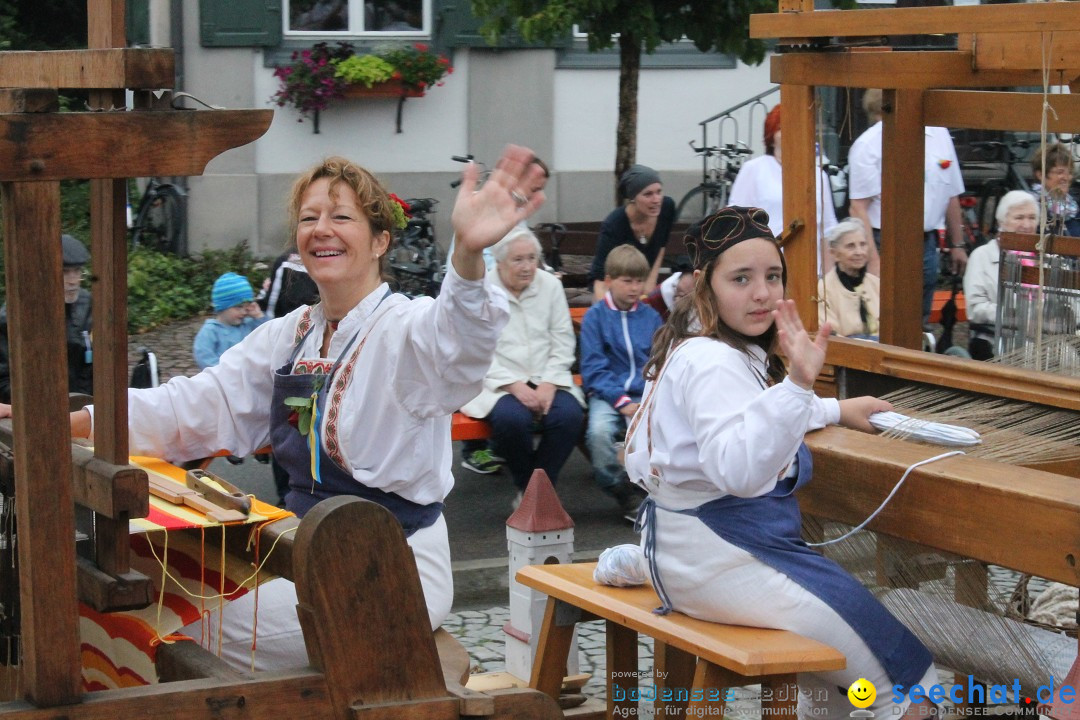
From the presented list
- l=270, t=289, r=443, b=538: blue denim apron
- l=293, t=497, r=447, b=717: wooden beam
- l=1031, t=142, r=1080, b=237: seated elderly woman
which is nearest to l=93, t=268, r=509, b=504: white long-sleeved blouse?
l=270, t=289, r=443, b=538: blue denim apron

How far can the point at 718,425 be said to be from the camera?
2781mm

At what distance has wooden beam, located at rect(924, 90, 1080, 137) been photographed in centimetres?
377

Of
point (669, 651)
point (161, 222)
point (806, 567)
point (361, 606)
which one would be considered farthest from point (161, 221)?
point (361, 606)

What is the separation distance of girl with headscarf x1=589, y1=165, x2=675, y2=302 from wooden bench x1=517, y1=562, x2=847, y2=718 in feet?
11.8

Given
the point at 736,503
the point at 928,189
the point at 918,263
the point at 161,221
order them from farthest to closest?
the point at 161,221 < the point at 928,189 < the point at 918,263 < the point at 736,503

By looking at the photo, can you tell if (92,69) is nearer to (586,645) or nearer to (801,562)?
(801,562)

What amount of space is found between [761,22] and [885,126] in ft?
1.55

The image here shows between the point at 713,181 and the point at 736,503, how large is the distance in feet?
28.8

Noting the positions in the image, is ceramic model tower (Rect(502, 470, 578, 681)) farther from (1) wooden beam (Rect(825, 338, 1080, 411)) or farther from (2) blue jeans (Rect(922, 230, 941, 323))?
(2) blue jeans (Rect(922, 230, 941, 323))

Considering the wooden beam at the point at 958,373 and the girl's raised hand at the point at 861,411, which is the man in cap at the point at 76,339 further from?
the girl's raised hand at the point at 861,411

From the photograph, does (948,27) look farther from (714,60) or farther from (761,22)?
(714,60)

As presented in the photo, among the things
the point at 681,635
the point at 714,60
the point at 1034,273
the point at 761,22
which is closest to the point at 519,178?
the point at 681,635

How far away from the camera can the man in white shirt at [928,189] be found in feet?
21.1

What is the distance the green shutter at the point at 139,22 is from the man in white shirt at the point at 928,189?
636 cm
